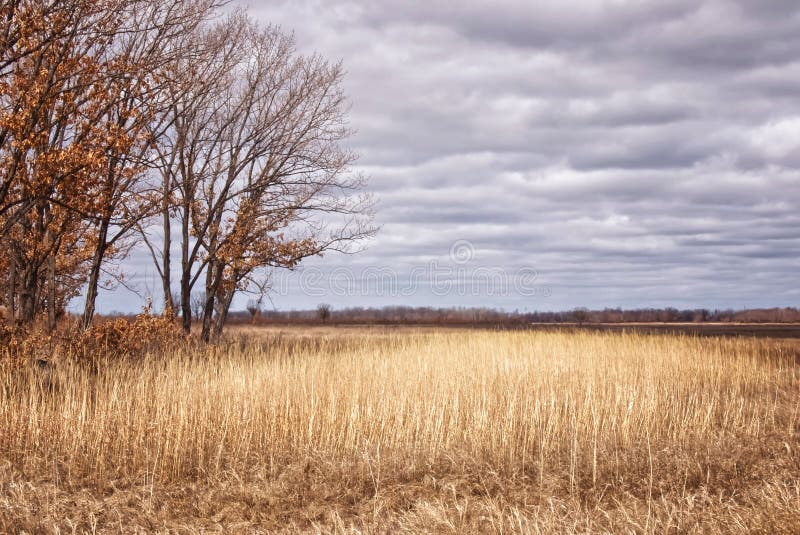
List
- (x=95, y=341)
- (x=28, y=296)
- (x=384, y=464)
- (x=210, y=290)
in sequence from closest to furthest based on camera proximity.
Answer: (x=384, y=464)
(x=95, y=341)
(x=28, y=296)
(x=210, y=290)

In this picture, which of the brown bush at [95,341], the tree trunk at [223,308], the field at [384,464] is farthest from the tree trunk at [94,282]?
the tree trunk at [223,308]

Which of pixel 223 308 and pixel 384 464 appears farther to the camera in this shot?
pixel 223 308

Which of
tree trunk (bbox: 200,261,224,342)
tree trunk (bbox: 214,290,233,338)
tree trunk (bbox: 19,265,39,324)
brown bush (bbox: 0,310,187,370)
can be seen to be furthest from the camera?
tree trunk (bbox: 214,290,233,338)

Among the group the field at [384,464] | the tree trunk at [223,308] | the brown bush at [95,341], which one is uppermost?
the tree trunk at [223,308]

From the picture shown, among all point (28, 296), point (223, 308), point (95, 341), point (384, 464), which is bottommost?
point (384, 464)

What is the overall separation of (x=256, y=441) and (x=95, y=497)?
1.88 metres

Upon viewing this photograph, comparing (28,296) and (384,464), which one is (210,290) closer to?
(28,296)

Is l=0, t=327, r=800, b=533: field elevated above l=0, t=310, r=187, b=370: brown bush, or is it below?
below

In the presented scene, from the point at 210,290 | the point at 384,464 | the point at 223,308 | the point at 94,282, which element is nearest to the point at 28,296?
the point at 94,282

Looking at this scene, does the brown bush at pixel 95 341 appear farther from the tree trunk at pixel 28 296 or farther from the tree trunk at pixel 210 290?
the tree trunk at pixel 210 290

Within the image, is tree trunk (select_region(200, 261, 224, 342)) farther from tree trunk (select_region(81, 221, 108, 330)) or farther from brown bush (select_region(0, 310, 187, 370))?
tree trunk (select_region(81, 221, 108, 330))

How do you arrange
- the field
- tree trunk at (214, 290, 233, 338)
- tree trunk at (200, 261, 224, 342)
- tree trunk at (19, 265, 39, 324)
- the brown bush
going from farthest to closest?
tree trunk at (214, 290, 233, 338), tree trunk at (200, 261, 224, 342), tree trunk at (19, 265, 39, 324), the brown bush, the field

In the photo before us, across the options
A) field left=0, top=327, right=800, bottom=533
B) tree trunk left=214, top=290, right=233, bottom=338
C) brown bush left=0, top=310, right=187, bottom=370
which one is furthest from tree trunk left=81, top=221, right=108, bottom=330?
tree trunk left=214, top=290, right=233, bottom=338

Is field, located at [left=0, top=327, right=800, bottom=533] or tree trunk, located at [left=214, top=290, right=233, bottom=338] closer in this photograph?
field, located at [left=0, top=327, right=800, bottom=533]
